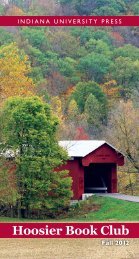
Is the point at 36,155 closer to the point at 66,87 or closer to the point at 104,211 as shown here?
the point at 104,211

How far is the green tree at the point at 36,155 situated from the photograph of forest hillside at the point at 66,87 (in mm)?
38

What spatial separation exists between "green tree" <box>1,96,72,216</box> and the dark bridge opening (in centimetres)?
381

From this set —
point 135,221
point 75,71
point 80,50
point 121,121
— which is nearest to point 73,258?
point 135,221

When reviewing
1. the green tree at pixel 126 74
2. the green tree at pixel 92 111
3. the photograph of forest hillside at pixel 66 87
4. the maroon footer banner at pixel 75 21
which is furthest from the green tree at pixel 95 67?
the maroon footer banner at pixel 75 21

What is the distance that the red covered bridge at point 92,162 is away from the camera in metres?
33.6

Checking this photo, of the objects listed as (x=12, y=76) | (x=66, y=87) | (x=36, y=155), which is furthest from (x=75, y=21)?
(x=66, y=87)

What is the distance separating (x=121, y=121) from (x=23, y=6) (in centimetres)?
7170

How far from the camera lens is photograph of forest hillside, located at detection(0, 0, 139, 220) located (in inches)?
1251

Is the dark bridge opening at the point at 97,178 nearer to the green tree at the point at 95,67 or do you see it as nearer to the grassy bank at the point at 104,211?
the grassy bank at the point at 104,211

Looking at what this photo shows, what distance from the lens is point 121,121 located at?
39.6 meters

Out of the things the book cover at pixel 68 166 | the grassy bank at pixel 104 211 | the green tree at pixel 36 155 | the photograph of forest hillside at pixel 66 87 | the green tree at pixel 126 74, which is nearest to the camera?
the book cover at pixel 68 166

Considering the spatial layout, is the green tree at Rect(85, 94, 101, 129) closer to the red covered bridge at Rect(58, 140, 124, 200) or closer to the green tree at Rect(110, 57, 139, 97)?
the green tree at Rect(110, 57, 139, 97)

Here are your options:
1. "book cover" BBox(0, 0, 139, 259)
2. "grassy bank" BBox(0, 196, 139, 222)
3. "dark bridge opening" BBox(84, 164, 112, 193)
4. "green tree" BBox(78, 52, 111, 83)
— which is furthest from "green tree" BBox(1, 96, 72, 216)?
"green tree" BBox(78, 52, 111, 83)

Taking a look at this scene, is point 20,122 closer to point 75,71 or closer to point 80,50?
point 75,71
